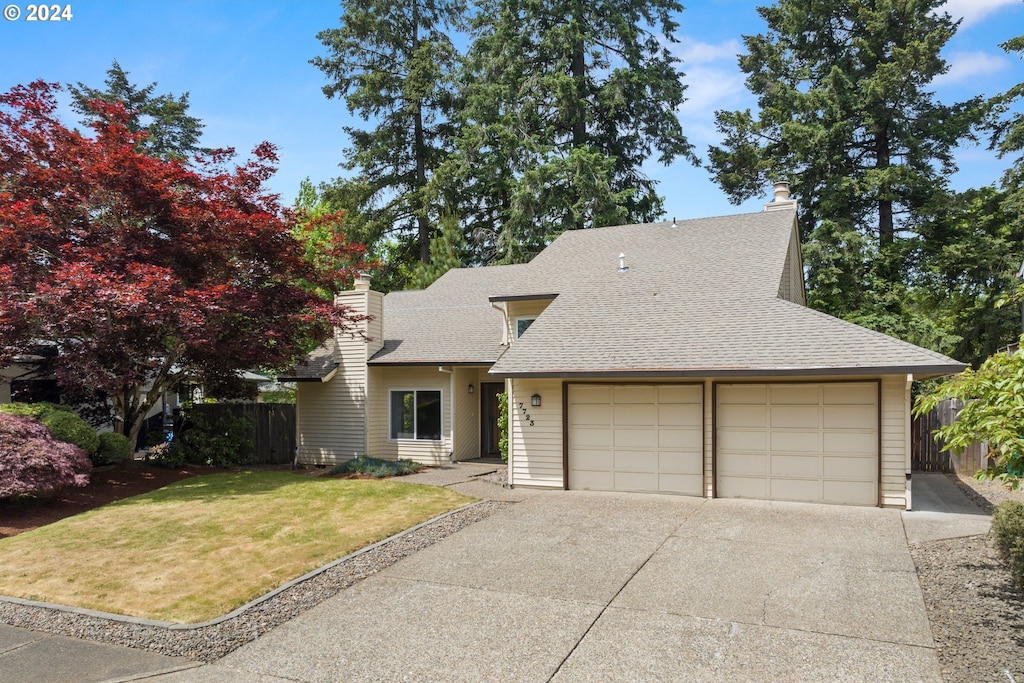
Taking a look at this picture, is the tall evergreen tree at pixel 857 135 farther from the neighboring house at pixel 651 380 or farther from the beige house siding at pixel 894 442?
the beige house siding at pixel 894 442

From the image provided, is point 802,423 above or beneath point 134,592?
above

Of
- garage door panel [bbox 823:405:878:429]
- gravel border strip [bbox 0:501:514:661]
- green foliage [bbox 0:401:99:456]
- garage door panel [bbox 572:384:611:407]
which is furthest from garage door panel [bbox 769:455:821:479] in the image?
green foliage [bbox 0:401:99:456]

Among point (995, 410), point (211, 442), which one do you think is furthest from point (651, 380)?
point (211, 442)

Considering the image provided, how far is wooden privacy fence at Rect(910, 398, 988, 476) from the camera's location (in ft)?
52.6

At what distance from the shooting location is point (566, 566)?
796 cm

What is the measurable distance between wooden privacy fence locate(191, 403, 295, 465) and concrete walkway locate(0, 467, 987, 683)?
1105 cm

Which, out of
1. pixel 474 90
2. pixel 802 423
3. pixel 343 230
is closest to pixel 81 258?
pixel 802 423

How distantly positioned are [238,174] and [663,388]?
989 cm

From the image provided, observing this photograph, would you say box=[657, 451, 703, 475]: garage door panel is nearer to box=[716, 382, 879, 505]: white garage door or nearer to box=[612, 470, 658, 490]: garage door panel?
box=[612, 470, 658, 490]: garage door panel

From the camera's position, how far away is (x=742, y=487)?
39.5 feet

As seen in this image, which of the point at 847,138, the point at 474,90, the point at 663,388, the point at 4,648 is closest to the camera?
the point at 4,648

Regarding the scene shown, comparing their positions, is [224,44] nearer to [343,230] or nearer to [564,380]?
[564,380]

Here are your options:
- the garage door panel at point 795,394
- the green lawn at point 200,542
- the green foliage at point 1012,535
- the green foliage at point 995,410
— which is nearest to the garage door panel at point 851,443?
the garage door panel at point 795,394

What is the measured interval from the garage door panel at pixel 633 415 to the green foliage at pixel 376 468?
5.30 metres
